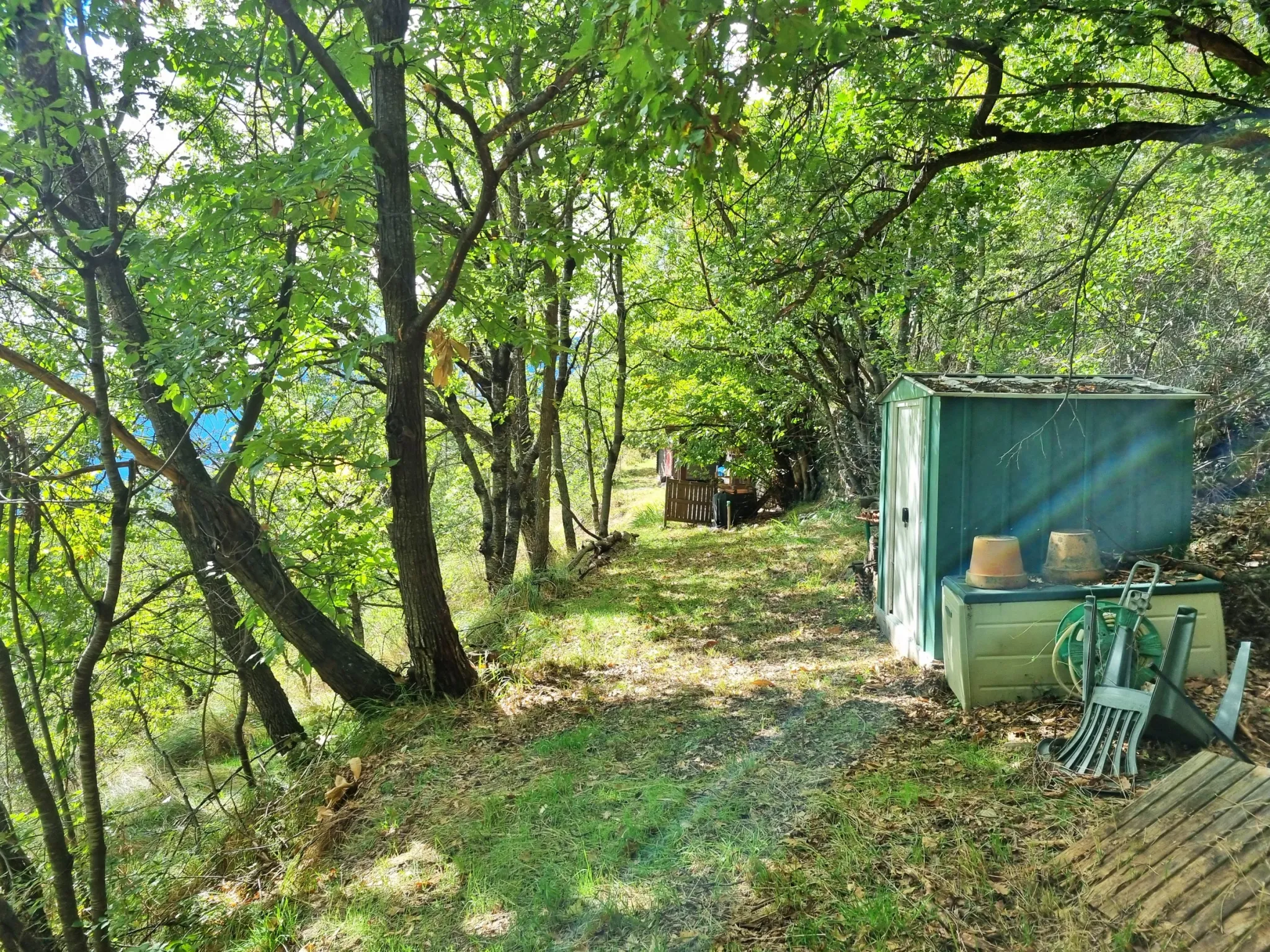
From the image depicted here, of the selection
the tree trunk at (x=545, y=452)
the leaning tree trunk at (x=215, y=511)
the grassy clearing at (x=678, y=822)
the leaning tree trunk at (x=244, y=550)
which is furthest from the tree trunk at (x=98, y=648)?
the tree trunk at (x=545, y=452)

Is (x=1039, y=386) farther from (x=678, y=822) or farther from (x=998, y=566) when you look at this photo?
(x=678, y=822)

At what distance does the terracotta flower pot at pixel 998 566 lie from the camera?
446cm

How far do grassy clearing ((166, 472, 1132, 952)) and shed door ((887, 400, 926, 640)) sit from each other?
497 mm

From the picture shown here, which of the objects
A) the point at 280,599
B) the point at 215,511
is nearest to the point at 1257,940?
the point at 280,599

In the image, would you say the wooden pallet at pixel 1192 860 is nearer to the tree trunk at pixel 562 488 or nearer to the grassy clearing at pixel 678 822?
the grassy clearing at pixel 678 822

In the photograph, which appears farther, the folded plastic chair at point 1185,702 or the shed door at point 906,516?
the shed door at point 906,516

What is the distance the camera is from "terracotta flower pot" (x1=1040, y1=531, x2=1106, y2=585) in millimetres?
4500

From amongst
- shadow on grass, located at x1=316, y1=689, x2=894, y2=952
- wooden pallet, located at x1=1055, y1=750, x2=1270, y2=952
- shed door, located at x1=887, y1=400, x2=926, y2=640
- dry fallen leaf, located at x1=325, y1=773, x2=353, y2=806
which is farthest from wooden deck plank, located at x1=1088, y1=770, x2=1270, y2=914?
dry fallen leaf, located at x1=325, y1=773, x2=353, y2=806

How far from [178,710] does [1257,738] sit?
36.6ft

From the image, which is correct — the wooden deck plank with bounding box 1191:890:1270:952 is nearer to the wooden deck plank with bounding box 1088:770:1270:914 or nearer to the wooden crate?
the wooden deck plank with bounding box 1088:770:1270:914

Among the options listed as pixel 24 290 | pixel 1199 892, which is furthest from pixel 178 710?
pixel 1199 892

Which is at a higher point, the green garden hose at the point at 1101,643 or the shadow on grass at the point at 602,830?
the green garden hose at the point at 1101,643

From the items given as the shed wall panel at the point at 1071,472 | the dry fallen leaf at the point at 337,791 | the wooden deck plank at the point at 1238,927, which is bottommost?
the dry fallen leaf at the point at 337,791

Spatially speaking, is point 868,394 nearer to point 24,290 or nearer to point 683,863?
point 683,863
